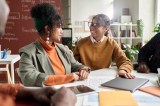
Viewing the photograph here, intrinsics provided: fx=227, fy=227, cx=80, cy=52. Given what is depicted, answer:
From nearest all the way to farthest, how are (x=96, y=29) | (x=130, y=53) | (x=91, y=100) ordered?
(x=91, y=100) < (x=96, y=29) < (x=130, y=53)

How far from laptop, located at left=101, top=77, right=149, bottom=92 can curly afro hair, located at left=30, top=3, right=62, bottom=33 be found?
27.1 inches

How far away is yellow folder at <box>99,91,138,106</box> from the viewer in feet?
3.71

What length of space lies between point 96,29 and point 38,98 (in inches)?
58.0

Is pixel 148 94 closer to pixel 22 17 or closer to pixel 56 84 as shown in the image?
pixel 56 84

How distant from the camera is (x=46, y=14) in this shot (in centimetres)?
181

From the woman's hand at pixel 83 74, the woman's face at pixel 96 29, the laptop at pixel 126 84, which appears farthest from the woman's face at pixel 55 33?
the laptop at pixel 126 84

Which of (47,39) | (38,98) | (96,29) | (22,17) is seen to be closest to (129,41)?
(22,17)

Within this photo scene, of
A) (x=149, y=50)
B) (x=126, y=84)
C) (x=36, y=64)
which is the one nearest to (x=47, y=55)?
(x=36, y=64)

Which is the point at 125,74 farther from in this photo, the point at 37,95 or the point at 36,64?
the point at 37,95

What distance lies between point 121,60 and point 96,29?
41 centimetres

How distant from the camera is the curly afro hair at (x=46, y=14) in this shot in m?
1.79

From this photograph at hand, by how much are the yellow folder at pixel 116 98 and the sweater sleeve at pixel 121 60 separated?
0.60 metres

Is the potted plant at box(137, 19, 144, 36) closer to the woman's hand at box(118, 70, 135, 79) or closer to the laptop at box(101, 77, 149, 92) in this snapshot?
the woman's hand at box(118, 70, 135, 79)

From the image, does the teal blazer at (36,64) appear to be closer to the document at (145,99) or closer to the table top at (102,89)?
the table top at (102,89)
